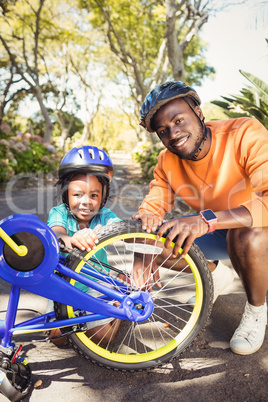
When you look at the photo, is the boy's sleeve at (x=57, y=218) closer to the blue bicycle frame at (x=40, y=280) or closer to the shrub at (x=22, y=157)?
the blue bicycle frame at (x=40, y=280)

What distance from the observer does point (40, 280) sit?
63.8 inches

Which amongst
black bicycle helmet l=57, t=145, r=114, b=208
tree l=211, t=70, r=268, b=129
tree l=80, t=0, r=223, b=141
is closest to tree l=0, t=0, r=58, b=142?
tree l=80, t=0, r=223, b=141

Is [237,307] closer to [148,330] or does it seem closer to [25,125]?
[148,330]

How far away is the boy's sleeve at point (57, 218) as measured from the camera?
2154 mm

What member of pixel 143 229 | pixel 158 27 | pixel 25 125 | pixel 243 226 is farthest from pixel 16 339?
pixel 25 125

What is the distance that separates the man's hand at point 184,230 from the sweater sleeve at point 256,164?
0.33 m

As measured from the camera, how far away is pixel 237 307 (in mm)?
2707

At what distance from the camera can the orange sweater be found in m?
1.92

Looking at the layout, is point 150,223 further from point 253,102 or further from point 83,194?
point 253,102

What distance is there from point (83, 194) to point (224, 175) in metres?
0.99

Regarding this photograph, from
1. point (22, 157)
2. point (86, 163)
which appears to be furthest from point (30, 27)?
point (86, 163)

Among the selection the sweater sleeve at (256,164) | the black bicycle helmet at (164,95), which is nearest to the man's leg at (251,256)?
the sweater sleeve at (256,164)

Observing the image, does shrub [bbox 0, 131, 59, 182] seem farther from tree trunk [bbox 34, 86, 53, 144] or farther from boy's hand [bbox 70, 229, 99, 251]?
boy's hand [bbox 70, 229, 99, 251]

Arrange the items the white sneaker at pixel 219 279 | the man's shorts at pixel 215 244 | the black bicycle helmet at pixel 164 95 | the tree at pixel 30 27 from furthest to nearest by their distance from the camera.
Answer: the tree at pixel 30 27, the white sneaker at pixel 219 279, the man's shorts at pixel 215 244, the black bicycle helmet at pixel 164 95
